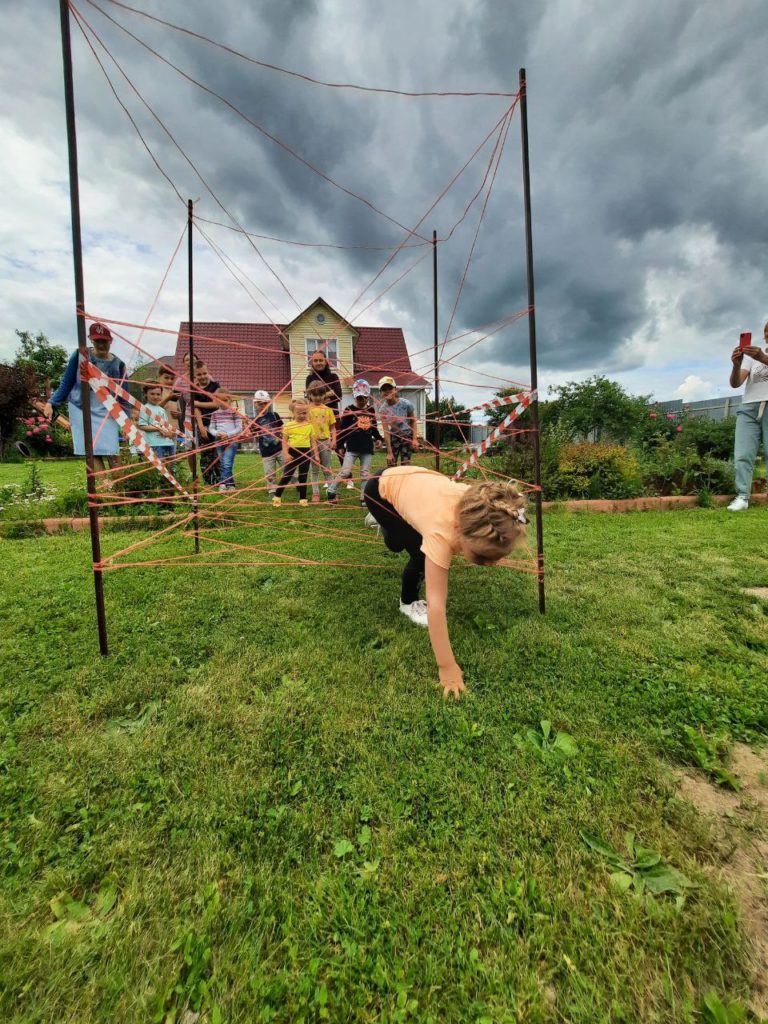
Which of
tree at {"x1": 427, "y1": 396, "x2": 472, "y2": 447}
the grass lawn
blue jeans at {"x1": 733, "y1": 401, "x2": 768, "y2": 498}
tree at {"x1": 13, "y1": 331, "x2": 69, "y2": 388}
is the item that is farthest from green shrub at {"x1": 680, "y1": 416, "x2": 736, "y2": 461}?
tree at {"x1": 13, "y1": 331, "x2": 69, "y2": 388}

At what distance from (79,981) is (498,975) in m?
0.90

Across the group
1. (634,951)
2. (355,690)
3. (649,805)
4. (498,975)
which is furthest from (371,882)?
(649,805)

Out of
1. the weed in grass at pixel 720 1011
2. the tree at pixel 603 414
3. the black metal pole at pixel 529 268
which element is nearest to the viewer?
the weed in grass at pixel 720 1011

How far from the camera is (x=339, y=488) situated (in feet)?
22.1

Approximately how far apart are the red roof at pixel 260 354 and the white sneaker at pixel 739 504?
1355cm

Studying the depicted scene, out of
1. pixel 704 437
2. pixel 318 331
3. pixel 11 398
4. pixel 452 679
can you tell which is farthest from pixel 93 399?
pixel 318 331

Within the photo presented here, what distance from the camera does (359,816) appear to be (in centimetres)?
123

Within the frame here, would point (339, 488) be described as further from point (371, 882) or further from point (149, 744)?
point (371, 882)

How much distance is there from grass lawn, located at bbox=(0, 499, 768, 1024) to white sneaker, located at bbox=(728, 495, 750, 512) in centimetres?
332

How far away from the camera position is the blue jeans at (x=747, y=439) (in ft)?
15.6

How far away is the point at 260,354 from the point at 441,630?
19564mm

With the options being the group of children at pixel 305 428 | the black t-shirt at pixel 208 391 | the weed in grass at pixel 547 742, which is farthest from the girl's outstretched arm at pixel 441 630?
the black t-shirt at pixel 208 391

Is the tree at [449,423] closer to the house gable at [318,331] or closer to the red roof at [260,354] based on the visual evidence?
the red roof at [260,354]

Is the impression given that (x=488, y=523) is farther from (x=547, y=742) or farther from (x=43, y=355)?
(x=43, y=355)
